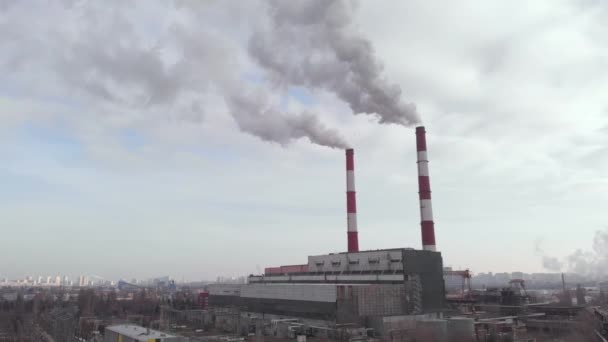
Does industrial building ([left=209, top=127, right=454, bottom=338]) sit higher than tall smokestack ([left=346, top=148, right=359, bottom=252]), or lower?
lower

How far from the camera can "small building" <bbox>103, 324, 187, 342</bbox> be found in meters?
25.5

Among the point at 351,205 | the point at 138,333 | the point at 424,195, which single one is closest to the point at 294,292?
the point at 351,205

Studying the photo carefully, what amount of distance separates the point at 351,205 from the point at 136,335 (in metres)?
28.3

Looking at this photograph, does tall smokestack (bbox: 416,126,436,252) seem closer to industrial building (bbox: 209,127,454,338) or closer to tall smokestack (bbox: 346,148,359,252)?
industrial building (bbox: 209,127,454,338)

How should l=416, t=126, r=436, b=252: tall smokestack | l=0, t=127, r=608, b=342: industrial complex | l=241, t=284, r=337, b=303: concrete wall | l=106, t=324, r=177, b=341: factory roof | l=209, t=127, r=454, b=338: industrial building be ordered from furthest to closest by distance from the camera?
l=416, t=126, r=436, b=252: tall smokestack → l=241, t=284, r=337, b=303: concrete wall → l=209, t=127, r=454, b=338: industrial building → l=0, t=127, r=608, b=342: industrial complex → l=106, t=324, r=177, b=341: factory roof

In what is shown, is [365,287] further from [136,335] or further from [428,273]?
[136,335]

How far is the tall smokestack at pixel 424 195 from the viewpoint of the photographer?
43156mm

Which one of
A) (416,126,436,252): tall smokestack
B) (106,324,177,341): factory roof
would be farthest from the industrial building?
(106,324,177,341): factory roof

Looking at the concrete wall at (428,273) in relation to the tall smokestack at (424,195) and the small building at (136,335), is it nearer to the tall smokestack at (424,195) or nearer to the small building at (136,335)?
the tall smokestack at (424,195)

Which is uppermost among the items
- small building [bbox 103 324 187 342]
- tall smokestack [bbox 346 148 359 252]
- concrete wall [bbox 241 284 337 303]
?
tall smokestack [bbox 346 148 359 252]

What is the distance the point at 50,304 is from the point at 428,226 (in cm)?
6626

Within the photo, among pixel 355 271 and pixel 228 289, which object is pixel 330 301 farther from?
pixel 228 289

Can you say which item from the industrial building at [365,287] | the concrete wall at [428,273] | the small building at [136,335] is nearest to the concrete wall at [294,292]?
the industrial building at [365,287]

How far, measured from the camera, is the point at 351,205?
49781 mm
